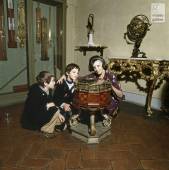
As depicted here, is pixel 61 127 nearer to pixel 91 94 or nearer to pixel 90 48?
pixel 91 94

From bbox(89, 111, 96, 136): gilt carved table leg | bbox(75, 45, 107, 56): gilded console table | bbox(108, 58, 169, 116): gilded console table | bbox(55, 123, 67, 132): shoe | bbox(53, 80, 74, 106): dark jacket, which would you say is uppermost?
bbox(75, 45, 107, 56): gilded console table

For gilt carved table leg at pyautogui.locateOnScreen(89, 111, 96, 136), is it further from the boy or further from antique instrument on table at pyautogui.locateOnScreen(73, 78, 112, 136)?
the boy

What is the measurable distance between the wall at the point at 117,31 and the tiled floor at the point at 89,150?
5.23ft

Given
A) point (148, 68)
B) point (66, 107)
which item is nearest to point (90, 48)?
point (148, 68)

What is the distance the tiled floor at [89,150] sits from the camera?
255cm

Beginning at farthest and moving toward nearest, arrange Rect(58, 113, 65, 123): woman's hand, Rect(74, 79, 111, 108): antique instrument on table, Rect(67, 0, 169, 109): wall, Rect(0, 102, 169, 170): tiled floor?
Rect(67, 0, 169, 109): wall
Rect(58, 113, 65, 123): woman's hand
Rect(74, 79, 111, 108): antique instrument on table
Rect(0, 102, 169, 170): tiled floor

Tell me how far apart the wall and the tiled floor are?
1.59 m

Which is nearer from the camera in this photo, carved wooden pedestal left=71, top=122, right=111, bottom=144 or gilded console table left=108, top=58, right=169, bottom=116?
carved wooden pedestal left=71, top=122, right=111, bottom=144

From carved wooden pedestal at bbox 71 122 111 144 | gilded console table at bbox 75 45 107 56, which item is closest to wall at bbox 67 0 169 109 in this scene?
gilded console table at bbox 75 45 107 56

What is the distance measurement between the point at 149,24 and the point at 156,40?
0.34 m

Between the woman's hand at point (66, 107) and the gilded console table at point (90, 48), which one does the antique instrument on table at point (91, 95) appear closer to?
the woman's hand at point (66, 107)

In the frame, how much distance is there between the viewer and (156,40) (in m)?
4.79

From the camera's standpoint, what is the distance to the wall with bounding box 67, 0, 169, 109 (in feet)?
15.7

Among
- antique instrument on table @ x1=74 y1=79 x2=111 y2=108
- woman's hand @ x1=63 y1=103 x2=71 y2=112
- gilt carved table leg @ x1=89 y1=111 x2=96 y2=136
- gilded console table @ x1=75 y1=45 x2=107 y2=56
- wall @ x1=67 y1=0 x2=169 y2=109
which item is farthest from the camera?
gilded console table @ x1=75 y1=45 x2=107 y2=56
